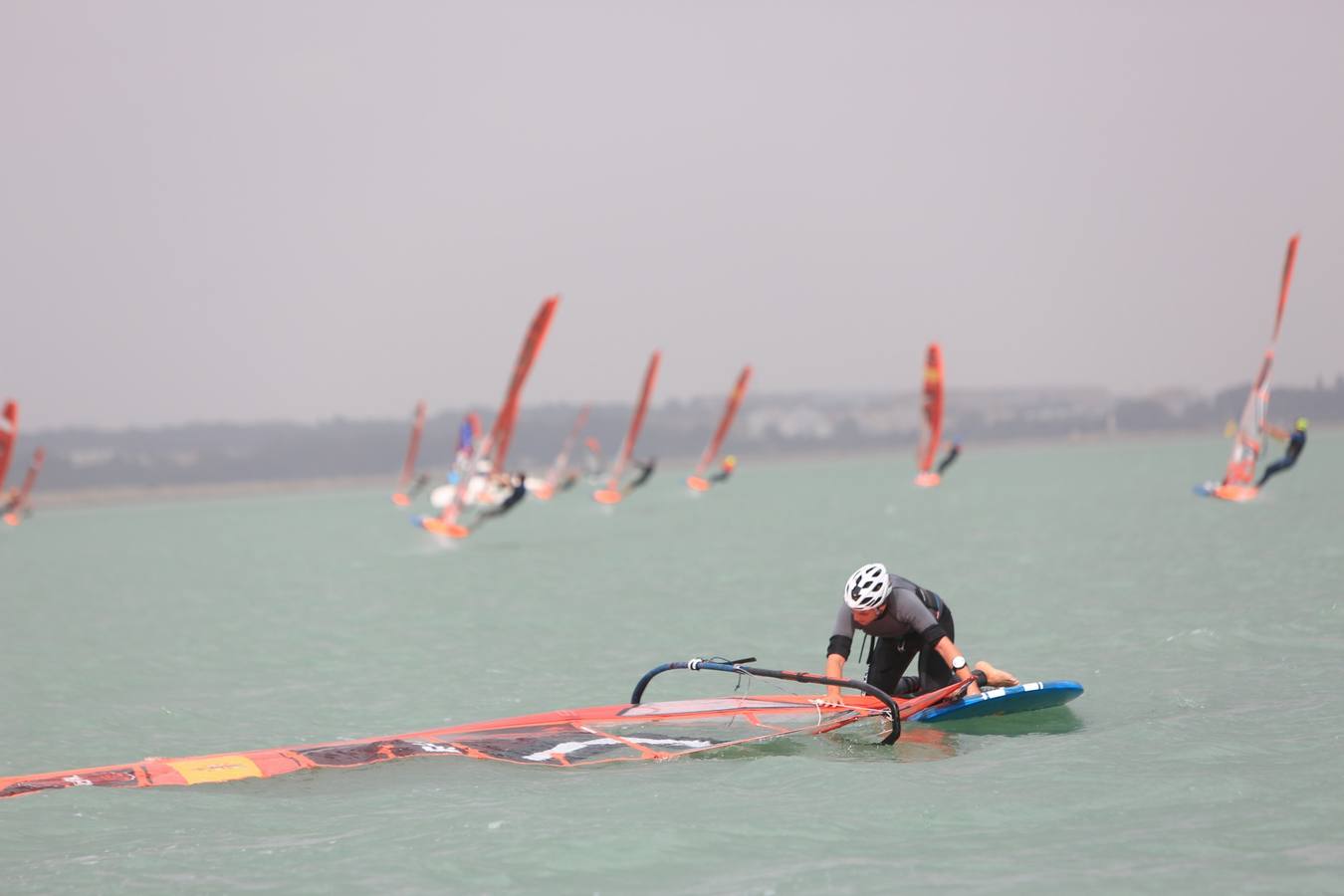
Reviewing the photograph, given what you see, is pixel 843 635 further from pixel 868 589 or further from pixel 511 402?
pixel 511 402

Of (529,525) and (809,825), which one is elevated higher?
(809,825)

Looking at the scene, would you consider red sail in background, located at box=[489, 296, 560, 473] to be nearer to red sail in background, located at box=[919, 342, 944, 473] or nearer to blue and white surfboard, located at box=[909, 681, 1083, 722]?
red sail in background, located at box=[919, 342, 944, 473]

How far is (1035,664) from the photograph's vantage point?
15.8 m

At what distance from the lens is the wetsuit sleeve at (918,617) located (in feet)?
35.6

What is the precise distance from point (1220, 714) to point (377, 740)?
6456 millimetres

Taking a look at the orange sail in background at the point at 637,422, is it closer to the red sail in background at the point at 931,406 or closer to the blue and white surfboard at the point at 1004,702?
the red sail in background at the point at 931,406

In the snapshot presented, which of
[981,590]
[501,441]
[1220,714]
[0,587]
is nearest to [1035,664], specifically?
[1220,714]

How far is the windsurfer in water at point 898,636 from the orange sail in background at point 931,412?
32.2m

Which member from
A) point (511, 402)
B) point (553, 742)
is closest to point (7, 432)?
point (511, 402)

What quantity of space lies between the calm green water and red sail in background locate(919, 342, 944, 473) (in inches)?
401

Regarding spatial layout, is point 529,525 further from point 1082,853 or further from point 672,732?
point 1082,853

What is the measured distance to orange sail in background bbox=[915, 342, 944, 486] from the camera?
43.7 meters

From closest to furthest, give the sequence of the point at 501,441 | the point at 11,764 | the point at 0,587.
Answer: the point at 11,764
the point at 501,441
the point at 0,587

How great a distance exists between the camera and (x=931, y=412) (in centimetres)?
4544
